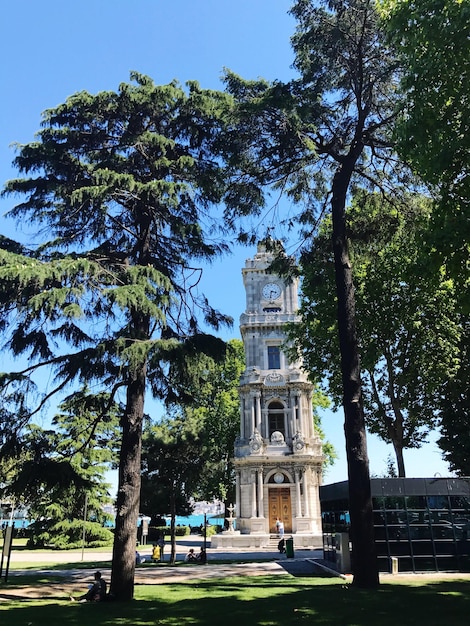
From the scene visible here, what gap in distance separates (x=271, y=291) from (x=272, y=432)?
1110 cm

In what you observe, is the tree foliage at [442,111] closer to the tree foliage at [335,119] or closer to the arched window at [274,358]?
the tree foliage at [335,119]

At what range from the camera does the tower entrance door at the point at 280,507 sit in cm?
3806

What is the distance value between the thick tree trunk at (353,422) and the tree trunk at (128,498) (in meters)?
5.10

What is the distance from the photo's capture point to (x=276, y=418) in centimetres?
4166

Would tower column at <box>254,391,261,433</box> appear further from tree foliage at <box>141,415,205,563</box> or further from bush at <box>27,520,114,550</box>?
bush at <box>27,520,114,550</box>

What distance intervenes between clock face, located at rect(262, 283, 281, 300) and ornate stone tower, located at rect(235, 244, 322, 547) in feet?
0.16

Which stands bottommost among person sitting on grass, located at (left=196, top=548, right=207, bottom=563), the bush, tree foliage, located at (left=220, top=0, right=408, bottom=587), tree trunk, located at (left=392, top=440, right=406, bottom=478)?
person sitting on grass, located at (left=196, top=548, right=207, bottom=563)

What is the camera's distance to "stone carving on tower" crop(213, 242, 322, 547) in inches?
1480

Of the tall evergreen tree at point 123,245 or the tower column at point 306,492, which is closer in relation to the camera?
the tall evergreen tree at point 123,245

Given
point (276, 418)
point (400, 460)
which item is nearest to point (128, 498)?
point (400, 460)

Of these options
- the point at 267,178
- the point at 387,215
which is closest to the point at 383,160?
the point at 387,215

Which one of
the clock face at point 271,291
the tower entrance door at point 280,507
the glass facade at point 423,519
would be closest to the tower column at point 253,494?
the tower entrance door at point 280,507

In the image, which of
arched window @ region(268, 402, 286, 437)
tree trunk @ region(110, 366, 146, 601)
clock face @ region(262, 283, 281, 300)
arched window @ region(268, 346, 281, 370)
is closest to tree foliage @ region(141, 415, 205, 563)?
tree trunk @ region(110, 366, 146, 601)

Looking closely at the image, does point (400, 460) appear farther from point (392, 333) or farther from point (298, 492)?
point (298, 492)
